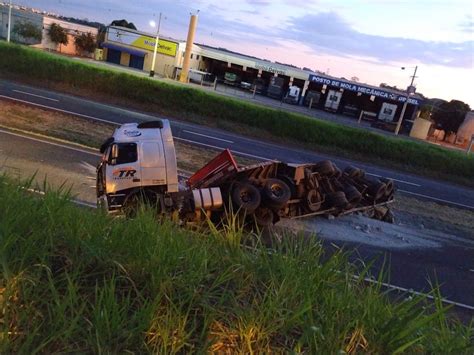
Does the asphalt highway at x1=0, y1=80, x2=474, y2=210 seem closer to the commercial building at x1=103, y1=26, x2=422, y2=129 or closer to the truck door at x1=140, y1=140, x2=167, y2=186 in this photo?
the truck door at x1=140, y1=140, x2=167, y2=186

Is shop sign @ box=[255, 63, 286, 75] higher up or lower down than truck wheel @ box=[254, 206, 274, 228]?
higher up

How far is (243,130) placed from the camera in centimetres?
3088

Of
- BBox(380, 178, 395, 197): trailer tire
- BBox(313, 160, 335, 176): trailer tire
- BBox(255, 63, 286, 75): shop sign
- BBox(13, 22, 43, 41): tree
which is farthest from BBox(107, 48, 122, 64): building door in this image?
BBox(313, 160, 335, 176): trailer tire

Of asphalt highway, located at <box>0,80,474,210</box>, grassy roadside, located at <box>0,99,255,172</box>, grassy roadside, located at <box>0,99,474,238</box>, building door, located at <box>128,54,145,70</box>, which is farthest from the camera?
building door, located at <box>128,54,145,70</box>

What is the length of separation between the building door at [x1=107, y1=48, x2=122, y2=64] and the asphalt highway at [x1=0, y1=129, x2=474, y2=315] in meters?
64.3

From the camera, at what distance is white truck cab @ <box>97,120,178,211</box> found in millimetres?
9586

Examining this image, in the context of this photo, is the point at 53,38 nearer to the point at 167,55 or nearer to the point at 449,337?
the point at 167,55

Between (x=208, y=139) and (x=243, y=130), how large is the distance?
6383 millimetres

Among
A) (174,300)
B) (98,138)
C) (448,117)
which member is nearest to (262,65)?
(448,117)

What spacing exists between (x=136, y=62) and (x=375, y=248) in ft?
236

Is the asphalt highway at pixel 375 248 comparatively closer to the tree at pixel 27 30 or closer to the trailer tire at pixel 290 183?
the trailer tire at pixel 290 183

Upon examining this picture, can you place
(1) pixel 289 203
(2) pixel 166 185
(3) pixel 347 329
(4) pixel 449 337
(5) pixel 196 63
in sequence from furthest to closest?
(5) pixel 196 63 < (1) pixel 289 203 < (2) pixel 166 185 < (4) pixel 449 337 < (3) pixel 347 329

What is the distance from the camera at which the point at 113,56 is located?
7781 cm

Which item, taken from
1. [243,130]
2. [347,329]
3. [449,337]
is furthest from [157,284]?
[243,130]
